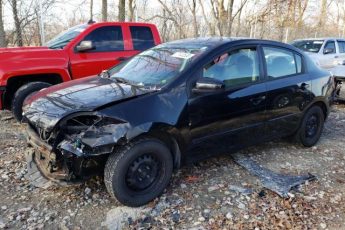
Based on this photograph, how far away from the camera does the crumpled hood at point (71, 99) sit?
319 cm

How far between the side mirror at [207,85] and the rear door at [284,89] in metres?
1.03

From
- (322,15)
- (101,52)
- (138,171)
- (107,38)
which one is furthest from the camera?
(322,15)

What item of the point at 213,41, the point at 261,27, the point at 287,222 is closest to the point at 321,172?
the point at 287,222

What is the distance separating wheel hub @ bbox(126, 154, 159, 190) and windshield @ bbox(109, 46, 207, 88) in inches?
30.9

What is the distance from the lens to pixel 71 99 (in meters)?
3.44

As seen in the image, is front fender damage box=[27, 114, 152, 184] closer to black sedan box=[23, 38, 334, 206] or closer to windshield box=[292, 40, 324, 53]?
Result: black sedan box=[23, 38, 334, 206]

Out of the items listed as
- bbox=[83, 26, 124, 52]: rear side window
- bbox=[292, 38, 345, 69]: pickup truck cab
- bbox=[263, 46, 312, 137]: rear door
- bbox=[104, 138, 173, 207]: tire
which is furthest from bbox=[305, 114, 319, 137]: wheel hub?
bbox=[292, 38, 345, 69]: pickup truck cab

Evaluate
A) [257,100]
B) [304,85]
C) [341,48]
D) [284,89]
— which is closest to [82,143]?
[257,100]

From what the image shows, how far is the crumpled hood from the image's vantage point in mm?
3186

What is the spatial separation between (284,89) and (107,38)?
3656mm

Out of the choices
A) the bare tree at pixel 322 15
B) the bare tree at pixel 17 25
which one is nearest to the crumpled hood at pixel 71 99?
the bare tree at pixel 17 25

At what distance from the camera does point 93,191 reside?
3.68 m

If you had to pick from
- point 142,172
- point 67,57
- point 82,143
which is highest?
point 67,57

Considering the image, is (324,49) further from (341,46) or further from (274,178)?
(274,178)
